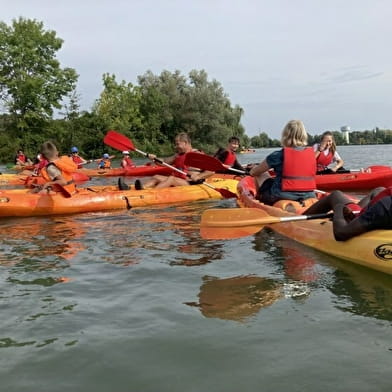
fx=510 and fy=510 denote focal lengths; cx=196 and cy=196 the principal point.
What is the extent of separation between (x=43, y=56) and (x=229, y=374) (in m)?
35.1

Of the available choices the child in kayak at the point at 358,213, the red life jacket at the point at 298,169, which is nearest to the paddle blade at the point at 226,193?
the red life jacket at the point at 298,169

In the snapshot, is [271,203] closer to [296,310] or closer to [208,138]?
[296,310]

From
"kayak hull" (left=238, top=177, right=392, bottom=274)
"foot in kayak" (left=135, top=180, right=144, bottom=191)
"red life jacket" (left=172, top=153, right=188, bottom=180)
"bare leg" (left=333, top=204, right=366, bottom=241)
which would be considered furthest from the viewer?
"red life jacket" (left=172, top=153, right=188, bottom=180)

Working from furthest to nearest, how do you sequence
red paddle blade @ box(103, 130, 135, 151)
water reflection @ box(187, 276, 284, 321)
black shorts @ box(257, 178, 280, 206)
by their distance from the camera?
1. red paddle blade @ box(103, 130, 135, 151)
2. black shorts @ box(257, 178, 280, 206)
3. water reflection @ box(187, 276, 284, 321)

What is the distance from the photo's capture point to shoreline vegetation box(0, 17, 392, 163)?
33219mm

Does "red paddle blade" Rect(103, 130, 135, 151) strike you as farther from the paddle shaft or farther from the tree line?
the tree line

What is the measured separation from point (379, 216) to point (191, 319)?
63.6 inches

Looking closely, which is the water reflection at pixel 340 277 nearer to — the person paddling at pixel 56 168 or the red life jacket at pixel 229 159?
the person paddling at pixel 56 168

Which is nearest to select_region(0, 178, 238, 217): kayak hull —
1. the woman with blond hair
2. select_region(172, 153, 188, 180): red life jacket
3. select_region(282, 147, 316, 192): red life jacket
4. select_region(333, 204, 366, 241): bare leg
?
select_region(172, 153, 188, 180): red life jacket

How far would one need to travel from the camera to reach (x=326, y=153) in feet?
33.9

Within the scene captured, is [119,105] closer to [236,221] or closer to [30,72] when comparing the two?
[30,72]

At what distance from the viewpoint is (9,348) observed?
292 cm

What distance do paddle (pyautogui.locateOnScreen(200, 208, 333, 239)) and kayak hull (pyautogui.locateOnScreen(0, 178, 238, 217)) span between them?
11.9ft

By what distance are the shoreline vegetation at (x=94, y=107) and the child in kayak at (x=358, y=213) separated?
30.9 meters
